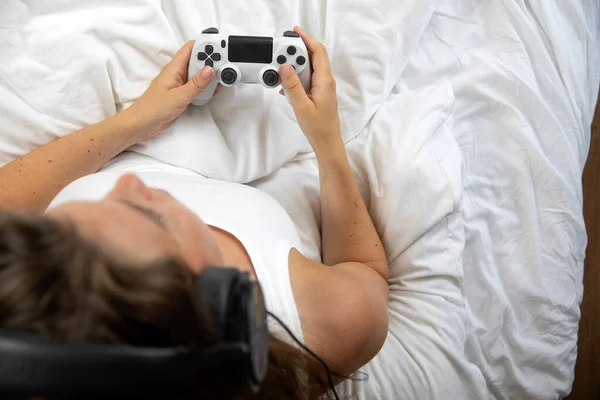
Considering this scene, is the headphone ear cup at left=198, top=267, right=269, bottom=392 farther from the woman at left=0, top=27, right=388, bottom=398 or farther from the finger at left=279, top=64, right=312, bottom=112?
the finger at left=279, top=64, right=312, bottom=112

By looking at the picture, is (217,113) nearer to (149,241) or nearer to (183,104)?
(183,104)

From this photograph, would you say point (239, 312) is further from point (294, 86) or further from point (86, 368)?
point (294, 86)

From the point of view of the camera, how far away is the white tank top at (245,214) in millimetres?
657

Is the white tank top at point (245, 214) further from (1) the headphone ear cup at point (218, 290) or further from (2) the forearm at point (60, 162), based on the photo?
(1) the headphone ear cup at point (218, 290)

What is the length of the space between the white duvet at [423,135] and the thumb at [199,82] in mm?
63

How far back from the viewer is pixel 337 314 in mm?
667

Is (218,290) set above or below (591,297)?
above

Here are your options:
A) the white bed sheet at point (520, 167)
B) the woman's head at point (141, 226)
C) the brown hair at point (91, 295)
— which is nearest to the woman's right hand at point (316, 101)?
the white bed sheet at point (520, 167)

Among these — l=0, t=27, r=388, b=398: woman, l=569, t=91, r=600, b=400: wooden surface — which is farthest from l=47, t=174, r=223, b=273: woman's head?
l=569, t=91, r=600, b=400: wooden surface

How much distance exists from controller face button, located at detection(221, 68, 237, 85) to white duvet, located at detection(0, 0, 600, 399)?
70 mm

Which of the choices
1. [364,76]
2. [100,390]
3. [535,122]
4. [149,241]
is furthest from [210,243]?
[535,122]

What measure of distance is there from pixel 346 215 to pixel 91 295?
502 millimetres

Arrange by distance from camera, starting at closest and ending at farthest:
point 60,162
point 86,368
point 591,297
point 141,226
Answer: point 86,368, point 141,226, point 60,162, point 591,297

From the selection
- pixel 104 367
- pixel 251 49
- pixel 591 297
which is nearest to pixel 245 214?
pixel 251 49
